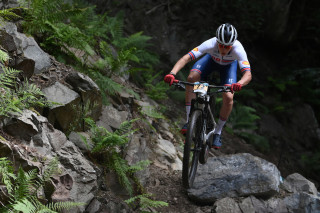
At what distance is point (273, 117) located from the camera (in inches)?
528

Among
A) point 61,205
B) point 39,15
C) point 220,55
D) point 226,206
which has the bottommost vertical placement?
point 226,206

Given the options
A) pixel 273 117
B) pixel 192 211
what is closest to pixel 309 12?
pixel 273 117

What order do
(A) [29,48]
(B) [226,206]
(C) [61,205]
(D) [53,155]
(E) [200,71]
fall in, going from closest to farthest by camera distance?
1. (C) [61,205]
2. (D) [53,155]
3. (B) [226,206]
4. (A) [29,48]
5. (E) [200,71]

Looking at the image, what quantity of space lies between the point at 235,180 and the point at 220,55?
7.05 ft

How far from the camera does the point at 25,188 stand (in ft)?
12.9

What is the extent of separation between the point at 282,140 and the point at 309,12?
5.50m

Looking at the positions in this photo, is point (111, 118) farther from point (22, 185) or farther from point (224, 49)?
point (22, 185)

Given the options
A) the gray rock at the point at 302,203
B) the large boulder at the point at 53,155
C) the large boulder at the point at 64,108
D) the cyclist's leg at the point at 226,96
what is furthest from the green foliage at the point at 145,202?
the gray rock at the point at 302,203

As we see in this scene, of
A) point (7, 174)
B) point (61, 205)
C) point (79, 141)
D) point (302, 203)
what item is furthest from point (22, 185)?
point (302, 203)

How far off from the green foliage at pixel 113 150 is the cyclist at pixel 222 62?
98 cm

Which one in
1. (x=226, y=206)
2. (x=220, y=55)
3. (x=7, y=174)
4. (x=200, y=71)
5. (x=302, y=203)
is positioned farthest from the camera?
(x=302, y=203)

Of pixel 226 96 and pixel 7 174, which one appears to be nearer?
pixel 7 174

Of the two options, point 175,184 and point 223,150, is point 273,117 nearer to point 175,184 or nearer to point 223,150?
point 223,150

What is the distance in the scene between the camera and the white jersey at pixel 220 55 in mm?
5855
